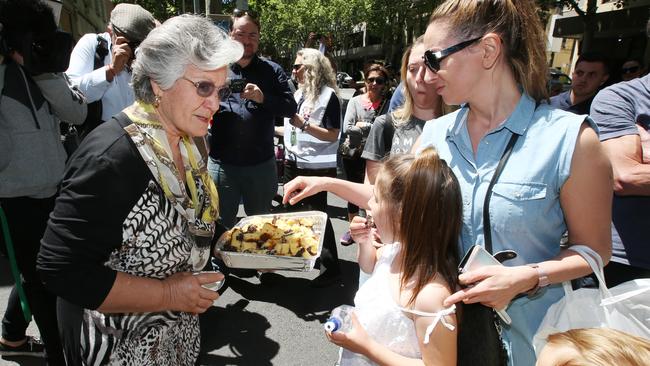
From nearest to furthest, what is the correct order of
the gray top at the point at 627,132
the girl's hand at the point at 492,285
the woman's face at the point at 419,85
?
the girl's hand at the point at 492,285
the gray top at the point at 627,132
the woman's face at the point at 419,85

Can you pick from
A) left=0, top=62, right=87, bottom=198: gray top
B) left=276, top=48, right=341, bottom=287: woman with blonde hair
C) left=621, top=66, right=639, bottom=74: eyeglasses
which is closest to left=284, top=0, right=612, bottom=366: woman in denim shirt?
left=0, top=62, right=87, bottom=198: gray top

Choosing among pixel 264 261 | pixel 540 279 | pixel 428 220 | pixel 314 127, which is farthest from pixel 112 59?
pixel 540 279

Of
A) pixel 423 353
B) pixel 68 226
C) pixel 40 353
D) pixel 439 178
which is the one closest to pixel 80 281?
pixel 68 226

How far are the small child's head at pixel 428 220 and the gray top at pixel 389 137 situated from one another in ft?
3.87

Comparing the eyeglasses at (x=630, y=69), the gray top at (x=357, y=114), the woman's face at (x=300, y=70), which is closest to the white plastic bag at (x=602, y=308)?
the gray top at (x=357, y=114)

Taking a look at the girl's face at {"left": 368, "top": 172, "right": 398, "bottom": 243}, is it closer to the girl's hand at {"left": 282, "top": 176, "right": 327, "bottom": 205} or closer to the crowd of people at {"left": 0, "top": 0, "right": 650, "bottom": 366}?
the crowd of people at {"left": 0, "top": 0, "right": 650, "bottom": 366}

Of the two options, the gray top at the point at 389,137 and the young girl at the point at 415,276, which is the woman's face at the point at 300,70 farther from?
the young girl at the point at 415,276

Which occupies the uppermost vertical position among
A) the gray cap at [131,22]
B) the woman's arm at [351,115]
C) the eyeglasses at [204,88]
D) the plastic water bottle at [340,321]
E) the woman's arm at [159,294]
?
the gray cap at [131,22]

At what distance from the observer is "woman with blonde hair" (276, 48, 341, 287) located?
436cm

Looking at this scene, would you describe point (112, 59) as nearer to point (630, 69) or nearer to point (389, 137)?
point (389, 137)

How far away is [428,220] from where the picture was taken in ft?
4.50

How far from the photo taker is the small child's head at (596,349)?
937 millimetres

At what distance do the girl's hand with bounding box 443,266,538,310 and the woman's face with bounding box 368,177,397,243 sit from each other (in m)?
0.34

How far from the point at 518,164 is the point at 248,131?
8.12ft
